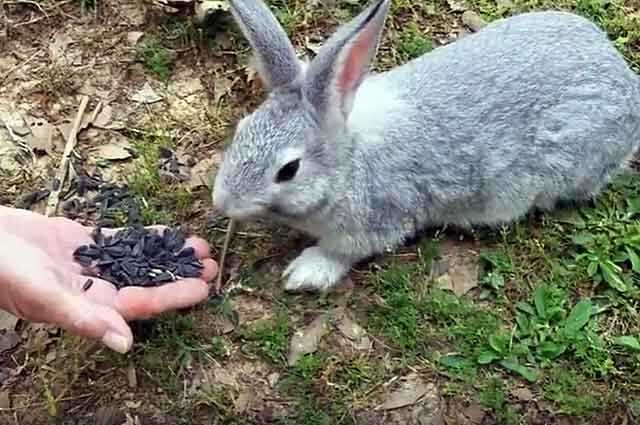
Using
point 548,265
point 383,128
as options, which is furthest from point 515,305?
point 383,128

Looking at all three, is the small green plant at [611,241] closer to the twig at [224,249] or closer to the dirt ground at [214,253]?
the dirt ground at [214,253]

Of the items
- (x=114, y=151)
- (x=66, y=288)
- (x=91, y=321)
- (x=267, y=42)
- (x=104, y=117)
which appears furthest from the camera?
(x=104, y=117)

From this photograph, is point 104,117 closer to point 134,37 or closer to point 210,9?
point 134,37

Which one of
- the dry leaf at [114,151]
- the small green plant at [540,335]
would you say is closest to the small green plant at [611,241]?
the small green plant at [540,335]

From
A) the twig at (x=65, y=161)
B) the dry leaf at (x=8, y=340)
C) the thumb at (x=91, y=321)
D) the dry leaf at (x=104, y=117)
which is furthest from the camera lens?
the dry leaf at (x=104, y=117)

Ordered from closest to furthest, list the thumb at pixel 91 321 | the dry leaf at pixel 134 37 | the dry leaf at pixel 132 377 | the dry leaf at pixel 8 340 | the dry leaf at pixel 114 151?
the thumb at pixel 91 321, the dry leaf at pixel 132 377, the dry leaf at pixel 8 340, the dry leaf at pixel 114 151, the dry leaf at pixel 134 37

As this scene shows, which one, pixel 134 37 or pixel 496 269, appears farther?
pixel 134 37

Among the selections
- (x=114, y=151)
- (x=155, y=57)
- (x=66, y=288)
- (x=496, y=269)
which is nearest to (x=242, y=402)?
(x=66, y=288)
